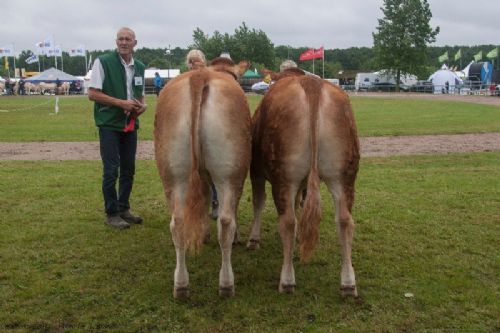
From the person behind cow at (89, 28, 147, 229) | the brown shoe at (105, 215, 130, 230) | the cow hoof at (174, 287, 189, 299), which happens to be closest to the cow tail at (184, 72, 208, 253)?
the cow hoof at (174, 287, 189, 299)

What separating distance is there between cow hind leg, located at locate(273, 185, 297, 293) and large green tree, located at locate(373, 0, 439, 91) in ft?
224

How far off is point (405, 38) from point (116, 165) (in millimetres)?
69915

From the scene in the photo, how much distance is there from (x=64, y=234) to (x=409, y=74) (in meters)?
70.9

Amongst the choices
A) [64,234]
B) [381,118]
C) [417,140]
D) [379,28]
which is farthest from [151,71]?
[64,234]

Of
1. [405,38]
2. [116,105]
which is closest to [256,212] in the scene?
[116,105]

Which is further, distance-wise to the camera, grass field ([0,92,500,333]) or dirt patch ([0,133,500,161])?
dirt patch ([0,133,500,161])

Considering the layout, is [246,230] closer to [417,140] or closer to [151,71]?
[417,140]

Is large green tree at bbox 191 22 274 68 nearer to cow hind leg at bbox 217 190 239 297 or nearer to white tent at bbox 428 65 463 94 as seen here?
white tent at bbox 428 65 463 94

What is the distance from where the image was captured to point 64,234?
6344mm

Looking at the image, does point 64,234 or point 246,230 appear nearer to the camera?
point 64,234

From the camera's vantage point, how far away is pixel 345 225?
4.45m

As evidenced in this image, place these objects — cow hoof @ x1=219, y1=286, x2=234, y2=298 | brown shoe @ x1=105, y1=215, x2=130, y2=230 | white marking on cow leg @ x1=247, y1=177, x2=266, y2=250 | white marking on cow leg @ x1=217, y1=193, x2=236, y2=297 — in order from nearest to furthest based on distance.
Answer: white marking on cow leg @ x1=217, y1=193, x2=236, y2=297 < cow hoof @ x1=219, y1=286, x2=234, y2=298 < white marking on cow leg @ x1=247, y1=177, x2=266, y2=250 < brown shoe @ x1=105, y1=215, x2=130, y2=230

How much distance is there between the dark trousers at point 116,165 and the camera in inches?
255

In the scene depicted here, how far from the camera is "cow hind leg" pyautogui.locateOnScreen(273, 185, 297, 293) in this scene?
4473 millimetres
